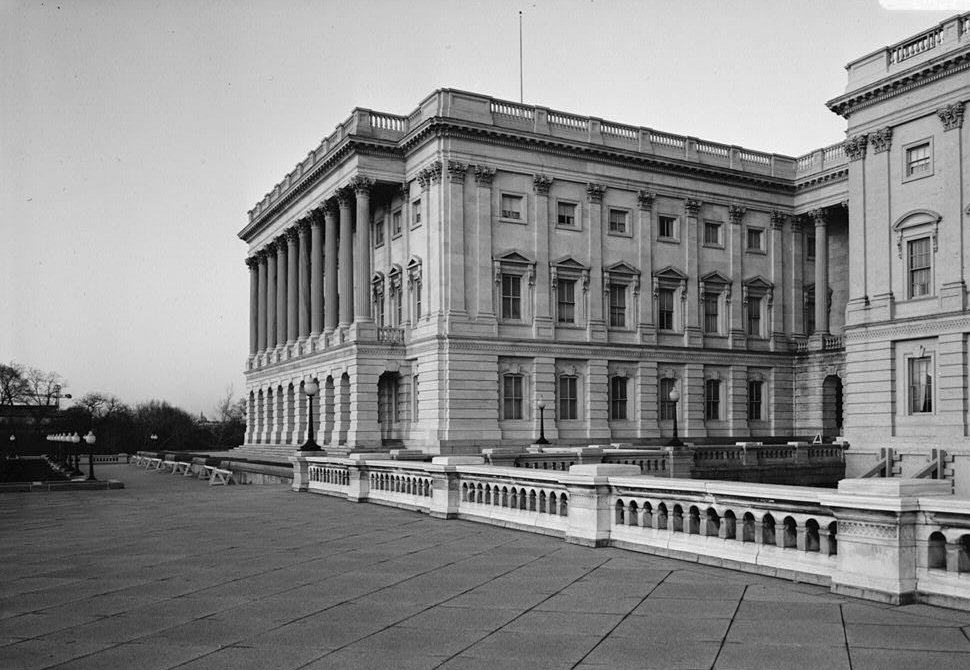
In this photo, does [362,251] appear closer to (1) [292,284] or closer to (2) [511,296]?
(2) [511,296]

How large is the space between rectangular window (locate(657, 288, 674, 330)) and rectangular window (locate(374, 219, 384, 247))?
17.3 m

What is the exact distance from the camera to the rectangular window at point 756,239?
62.3 m

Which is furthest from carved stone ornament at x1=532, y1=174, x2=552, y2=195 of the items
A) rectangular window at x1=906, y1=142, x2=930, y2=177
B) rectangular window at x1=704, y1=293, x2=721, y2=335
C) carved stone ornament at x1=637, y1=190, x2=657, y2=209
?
rectangular window at x1=906, y1=142, x2=930, y2=177

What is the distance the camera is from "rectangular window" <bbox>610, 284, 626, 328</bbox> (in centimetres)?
5638

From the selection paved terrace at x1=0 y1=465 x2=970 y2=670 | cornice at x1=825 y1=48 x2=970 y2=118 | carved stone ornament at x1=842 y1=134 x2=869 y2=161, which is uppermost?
cornice at x1=825 y1=48 x2=970 y2=118

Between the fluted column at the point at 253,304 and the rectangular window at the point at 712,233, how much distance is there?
39285 mm

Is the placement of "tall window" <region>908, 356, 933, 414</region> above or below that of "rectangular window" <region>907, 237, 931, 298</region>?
below

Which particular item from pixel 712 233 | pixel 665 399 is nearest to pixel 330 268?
pixel 665 399

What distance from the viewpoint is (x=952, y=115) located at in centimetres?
3891

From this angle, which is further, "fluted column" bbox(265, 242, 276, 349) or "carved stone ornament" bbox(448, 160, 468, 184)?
"fluted column" bbox(265, 242, 276, 349)

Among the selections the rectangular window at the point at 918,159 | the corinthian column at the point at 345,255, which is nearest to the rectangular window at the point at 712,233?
the rectangular window at the point at 918,159

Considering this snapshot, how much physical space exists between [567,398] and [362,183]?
16.8 m

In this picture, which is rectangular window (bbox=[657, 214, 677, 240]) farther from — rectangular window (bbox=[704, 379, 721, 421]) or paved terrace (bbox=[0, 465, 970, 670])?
paved terrace (bbox=[0, 465, 970, 670])

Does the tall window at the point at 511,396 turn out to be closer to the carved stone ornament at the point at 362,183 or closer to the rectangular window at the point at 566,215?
the rectangular window at the point at 566,215
